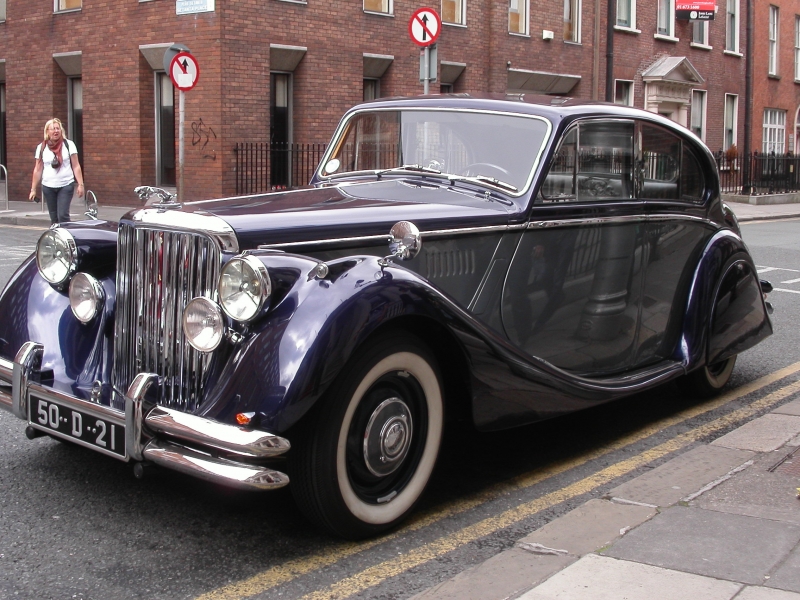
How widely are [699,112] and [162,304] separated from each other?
2937 cm

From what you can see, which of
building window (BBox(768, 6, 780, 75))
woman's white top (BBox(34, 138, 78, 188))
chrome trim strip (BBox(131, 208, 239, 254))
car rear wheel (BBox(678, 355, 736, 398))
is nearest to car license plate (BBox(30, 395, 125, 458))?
chrome trim strip (BBox(131, 208, 239, 254))

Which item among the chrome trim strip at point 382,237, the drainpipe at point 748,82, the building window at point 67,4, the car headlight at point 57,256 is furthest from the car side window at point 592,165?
the drainpipe at point 748,82

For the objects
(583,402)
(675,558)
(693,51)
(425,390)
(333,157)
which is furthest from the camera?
(693,51)

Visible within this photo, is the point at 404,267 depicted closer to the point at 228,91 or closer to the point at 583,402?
the point at 583,402

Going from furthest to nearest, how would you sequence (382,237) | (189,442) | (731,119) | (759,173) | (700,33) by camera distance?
(731,119) < (700,33) < (759,173) < (382,237) < (189,442)

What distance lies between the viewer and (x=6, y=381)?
12.7 feet

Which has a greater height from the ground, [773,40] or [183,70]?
[773,40]

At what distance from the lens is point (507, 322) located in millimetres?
4289

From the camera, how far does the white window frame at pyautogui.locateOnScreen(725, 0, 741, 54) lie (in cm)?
3119

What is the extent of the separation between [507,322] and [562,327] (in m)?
0.42

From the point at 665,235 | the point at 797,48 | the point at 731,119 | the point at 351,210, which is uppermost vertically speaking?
the point at 797,48

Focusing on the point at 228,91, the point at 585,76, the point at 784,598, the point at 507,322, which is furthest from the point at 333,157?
the point at 585,76

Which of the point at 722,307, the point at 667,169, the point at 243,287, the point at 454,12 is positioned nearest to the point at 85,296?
the point at 243,287

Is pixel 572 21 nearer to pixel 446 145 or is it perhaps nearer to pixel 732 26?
pixel 732 26
